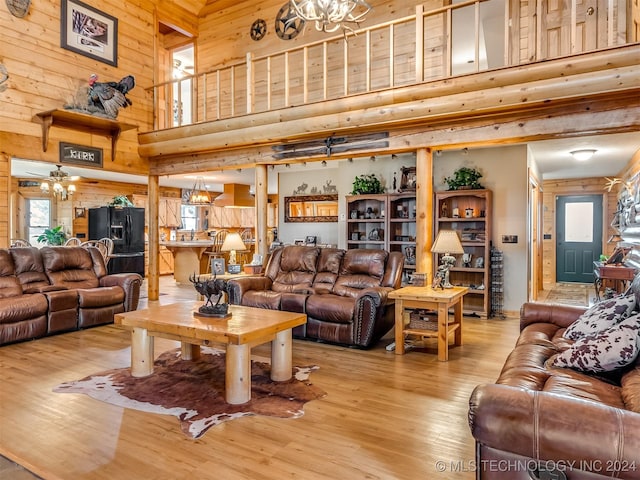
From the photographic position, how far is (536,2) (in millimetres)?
4504

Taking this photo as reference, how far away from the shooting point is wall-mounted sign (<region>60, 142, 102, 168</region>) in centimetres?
640

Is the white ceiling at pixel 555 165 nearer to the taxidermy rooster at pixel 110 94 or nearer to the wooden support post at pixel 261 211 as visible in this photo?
the taxidermy rooster at pixel 110 94

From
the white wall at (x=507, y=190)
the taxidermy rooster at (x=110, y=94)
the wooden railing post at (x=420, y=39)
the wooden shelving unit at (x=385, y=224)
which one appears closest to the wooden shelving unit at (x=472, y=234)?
the white wall at (x=507, y=190)

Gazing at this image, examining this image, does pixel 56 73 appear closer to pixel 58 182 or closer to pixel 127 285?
pixel 58 182

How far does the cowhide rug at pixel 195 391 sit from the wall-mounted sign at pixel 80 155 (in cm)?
419

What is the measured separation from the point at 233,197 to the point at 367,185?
5.23 m

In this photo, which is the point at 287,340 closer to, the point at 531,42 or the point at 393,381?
the point at 393,381

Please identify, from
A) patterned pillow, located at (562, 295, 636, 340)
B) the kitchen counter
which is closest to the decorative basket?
patterned pillow, located at (562, 295, 636, 340)

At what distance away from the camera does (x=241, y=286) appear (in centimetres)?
482

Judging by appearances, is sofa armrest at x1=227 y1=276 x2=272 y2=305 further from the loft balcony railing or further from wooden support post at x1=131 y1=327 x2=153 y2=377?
the loft balcony railing

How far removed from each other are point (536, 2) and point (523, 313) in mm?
3352

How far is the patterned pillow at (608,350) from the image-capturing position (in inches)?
80.7

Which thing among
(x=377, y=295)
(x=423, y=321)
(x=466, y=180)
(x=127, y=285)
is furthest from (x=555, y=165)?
(x=127, y=285)

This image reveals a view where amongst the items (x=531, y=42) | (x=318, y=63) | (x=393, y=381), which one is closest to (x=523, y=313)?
(x=393, y=381)
